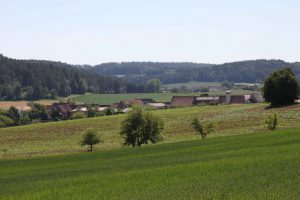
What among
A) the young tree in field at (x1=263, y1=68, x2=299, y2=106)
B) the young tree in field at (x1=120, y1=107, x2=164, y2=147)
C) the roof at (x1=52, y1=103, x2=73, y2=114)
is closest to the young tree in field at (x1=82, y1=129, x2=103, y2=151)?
the young tree in field at (x1=120, y1=107, x2=164, y2=147)

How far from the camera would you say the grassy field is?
19719 mm

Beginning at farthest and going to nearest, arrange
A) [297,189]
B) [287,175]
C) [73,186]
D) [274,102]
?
[274,102] → [73,186] → [287,175] → [297,189]

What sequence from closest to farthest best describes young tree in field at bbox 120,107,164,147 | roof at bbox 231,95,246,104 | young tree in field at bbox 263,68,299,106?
young tree in field at bbox 120,107,164,147 → young tree in field at bbox 263,68,299,106 → roof at bbox 231,95,246,104

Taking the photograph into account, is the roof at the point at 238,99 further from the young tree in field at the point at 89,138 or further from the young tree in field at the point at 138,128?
the young tree in field at the point at 138,128

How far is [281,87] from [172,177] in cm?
6594

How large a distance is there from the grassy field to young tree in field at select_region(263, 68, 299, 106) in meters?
48.6

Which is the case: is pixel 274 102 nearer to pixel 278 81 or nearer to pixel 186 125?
pixel 278 81

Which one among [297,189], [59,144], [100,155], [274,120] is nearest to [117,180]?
[297,189]

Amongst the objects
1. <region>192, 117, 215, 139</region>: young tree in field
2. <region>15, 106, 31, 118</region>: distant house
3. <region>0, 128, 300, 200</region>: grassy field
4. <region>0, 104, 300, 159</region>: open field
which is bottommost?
<region>15, 106, 31, 118</region>: distant house

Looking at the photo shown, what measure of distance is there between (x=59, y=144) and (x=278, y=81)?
36906 millimetres

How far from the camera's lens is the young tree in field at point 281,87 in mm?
85938

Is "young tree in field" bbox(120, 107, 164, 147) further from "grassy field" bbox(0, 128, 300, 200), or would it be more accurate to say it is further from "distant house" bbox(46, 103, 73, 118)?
"distant house" bbox(46, 103, 73, 118)

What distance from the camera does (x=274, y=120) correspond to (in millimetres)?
58500

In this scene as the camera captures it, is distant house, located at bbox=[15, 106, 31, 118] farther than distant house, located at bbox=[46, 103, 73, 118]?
Yes
